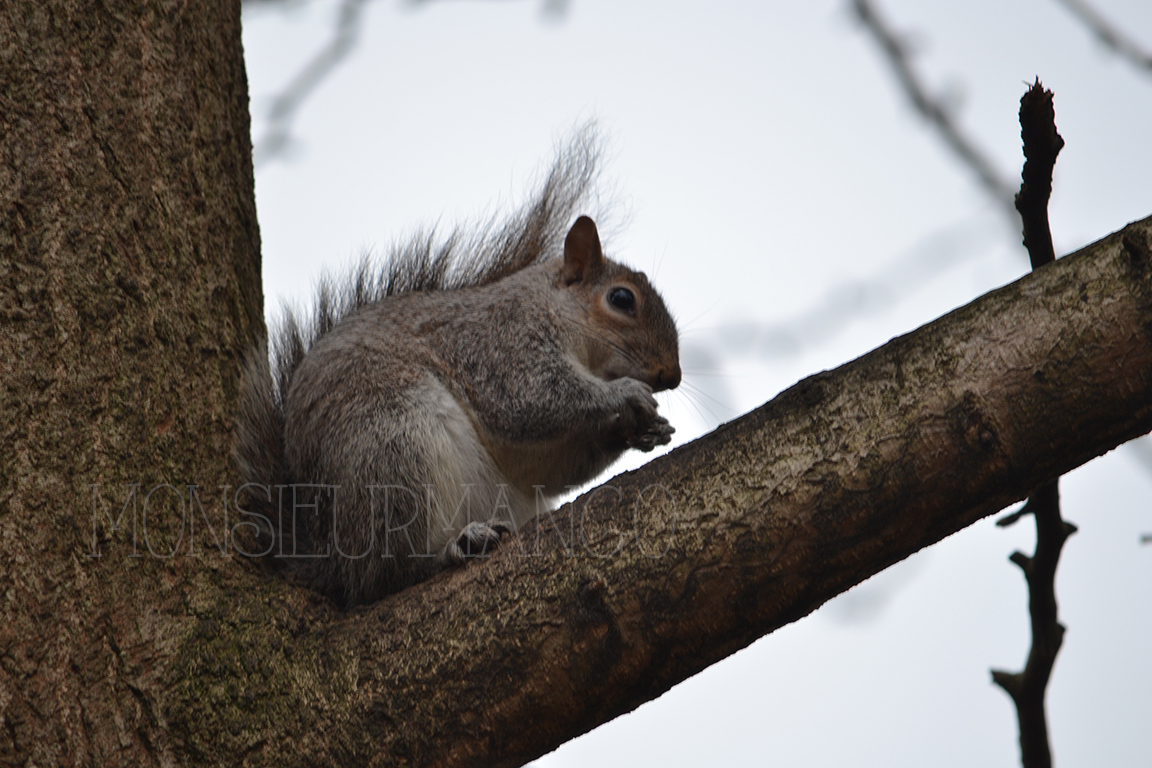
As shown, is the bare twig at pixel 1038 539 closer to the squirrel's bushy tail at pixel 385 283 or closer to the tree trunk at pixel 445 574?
the tree trunk at pixel 445 574

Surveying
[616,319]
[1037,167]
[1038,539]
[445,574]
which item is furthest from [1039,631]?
[616,319]

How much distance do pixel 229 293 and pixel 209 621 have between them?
0.62 meters

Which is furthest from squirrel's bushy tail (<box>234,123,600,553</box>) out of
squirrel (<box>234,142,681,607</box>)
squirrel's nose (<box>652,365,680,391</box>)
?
squirrel's nose (<box>652,365,680,391</box>)

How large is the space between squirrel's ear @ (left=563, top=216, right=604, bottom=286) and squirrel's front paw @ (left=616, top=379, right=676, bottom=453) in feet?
1.71

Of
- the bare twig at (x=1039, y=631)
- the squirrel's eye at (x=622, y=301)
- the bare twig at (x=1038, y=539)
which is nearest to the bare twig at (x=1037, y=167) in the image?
the bare twig at (x=1038, y=539)

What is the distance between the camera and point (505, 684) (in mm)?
1353

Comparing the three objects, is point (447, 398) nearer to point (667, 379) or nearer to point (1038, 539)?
point (667, 379)

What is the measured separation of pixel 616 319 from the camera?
106 inches

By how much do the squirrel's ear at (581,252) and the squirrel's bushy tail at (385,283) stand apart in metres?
0.20

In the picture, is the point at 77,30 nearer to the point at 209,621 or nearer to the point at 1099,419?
the point at 209,621

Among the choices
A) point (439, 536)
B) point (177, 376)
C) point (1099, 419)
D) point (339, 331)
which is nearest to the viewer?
point (1099, 419)

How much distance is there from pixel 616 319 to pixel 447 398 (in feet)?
2.22

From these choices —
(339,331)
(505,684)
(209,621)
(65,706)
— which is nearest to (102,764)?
(65,706)

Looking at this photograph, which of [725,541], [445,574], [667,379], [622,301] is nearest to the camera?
[725,541]
